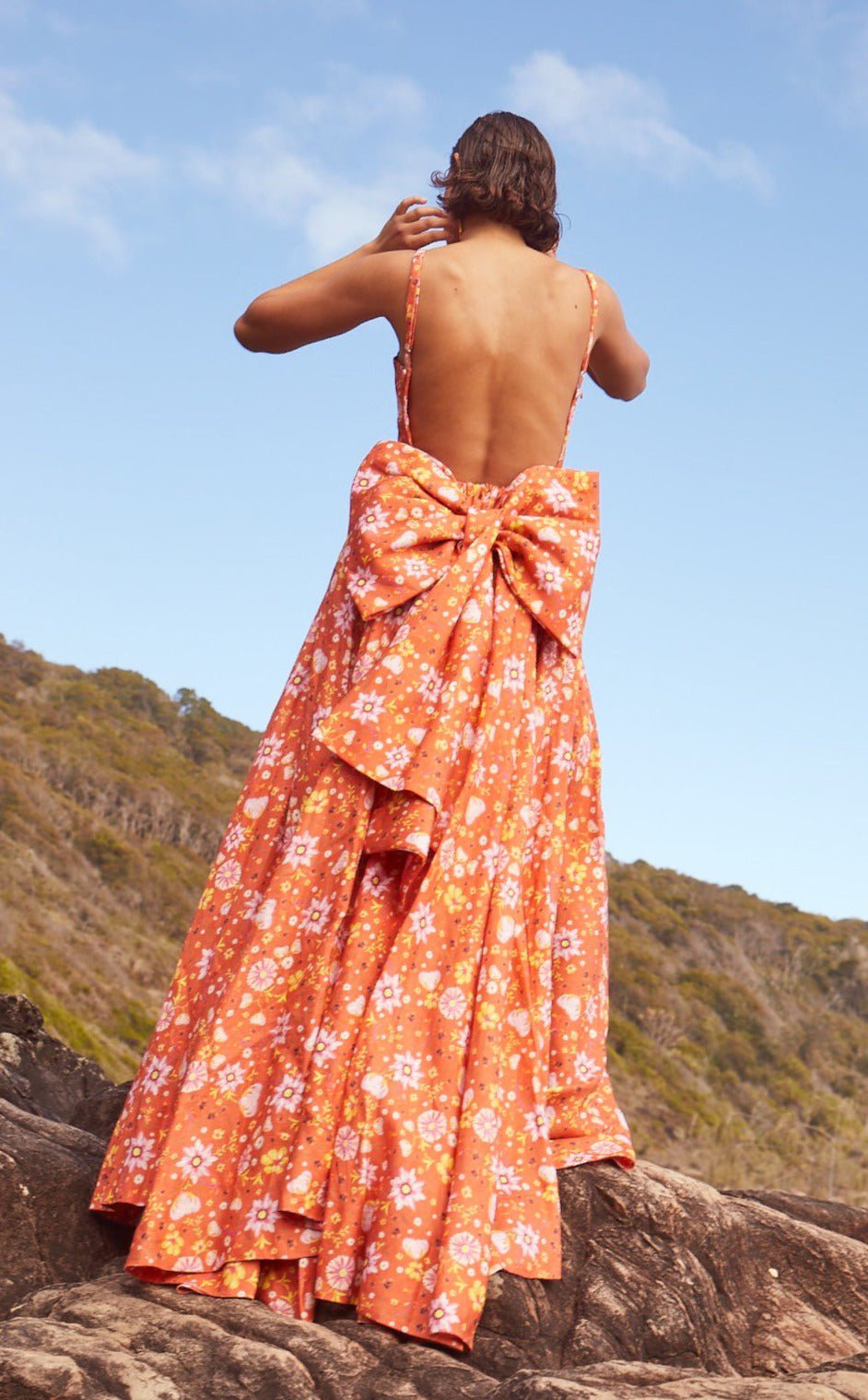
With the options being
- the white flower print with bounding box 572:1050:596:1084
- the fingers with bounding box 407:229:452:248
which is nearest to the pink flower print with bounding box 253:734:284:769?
the white flower print with bounding box 572:1050:596:1084

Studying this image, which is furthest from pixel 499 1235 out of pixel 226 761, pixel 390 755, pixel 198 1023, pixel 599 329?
pixel 226 761

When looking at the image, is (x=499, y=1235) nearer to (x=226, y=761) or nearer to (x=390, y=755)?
(x=390, y=755)

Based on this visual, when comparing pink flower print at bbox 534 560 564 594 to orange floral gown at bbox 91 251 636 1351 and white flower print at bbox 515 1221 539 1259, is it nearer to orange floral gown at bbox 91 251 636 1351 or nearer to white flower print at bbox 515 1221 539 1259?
orange floral gown at bbox 91 251 636 1351

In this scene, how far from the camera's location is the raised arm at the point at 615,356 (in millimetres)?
3611

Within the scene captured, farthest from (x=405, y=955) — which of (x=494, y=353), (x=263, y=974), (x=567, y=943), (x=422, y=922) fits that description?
(x=494, y=353)

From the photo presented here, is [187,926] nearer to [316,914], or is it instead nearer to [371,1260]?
[316,914]

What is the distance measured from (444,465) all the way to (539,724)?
65 cm

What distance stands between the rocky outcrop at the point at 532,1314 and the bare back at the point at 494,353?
1.67m

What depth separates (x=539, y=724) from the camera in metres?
3.44

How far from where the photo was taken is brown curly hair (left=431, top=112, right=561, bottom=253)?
3.46m

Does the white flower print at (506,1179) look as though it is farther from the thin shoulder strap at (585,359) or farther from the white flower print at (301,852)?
the thin shoulder strap at (585,359)

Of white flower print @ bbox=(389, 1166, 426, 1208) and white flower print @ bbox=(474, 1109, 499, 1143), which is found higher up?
white flower print @ bbox=(474, 1109, 499, 1143)

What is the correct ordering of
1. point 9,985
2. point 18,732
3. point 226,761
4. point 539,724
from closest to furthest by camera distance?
1. point 539,724
2. point 9,985
3. point 18,732
4. point 226,761

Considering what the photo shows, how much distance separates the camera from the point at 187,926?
62.4ft
